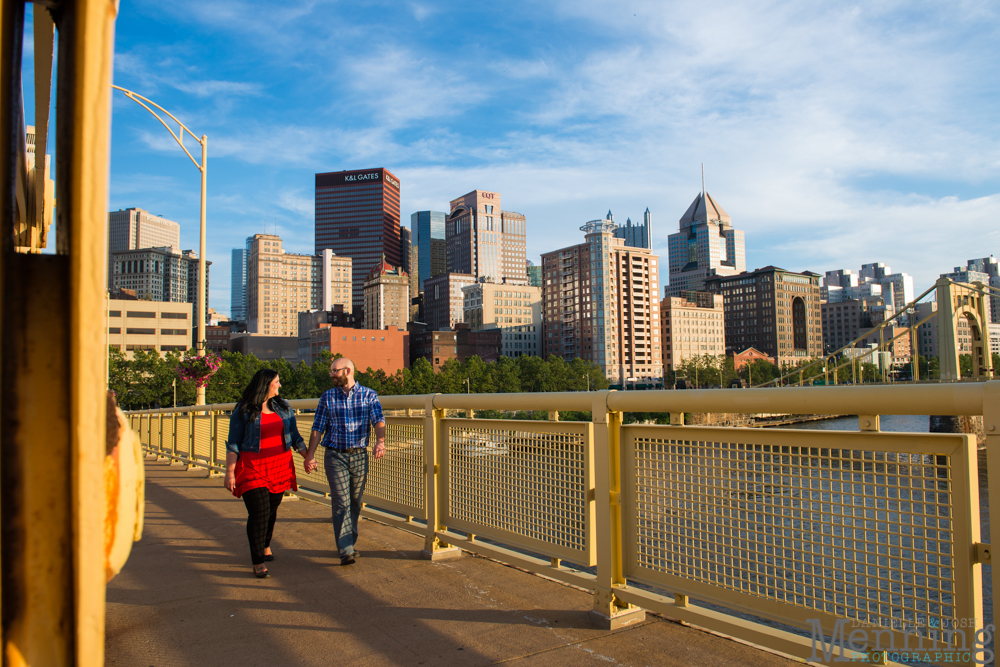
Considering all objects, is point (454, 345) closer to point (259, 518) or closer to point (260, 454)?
point (260, 454)

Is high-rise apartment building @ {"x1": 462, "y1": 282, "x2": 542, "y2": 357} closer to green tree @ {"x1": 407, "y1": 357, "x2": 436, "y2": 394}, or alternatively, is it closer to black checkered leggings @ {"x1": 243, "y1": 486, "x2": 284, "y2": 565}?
green tree @ {"x1": 407, "y1": 357, "x2": 436, "y2": 394}

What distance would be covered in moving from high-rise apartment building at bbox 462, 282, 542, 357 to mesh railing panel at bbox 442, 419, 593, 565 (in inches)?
6022

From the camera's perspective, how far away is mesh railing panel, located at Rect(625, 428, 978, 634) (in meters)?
2.68

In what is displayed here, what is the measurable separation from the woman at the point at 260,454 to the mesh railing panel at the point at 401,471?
0.83 metres

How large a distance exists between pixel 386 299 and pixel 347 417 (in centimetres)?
18571

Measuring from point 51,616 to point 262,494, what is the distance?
4786mm

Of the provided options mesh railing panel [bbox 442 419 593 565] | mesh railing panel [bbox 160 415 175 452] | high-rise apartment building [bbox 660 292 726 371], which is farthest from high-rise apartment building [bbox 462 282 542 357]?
mesh railing panel [bbox 442 419 593 565]

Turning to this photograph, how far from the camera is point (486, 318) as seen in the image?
164 metres

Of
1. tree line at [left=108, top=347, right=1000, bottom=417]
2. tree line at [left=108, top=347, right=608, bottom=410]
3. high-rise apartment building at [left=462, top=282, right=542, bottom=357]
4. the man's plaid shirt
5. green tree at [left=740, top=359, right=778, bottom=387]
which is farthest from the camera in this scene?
high-rise apartment building at [left=462, top=282, right=542, bottom=357]

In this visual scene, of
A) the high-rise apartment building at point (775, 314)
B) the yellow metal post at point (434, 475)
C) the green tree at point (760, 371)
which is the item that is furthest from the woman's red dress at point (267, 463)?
the high-rise apartment building at point (775, 314)

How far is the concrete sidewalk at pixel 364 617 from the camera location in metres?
3.49

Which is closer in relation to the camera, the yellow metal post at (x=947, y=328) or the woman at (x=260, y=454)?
the woman at (x=260, y=454)

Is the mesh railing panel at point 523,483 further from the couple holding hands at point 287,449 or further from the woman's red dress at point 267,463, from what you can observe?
the woman's red dress at point 267,463

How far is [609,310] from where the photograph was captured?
144000 mm
